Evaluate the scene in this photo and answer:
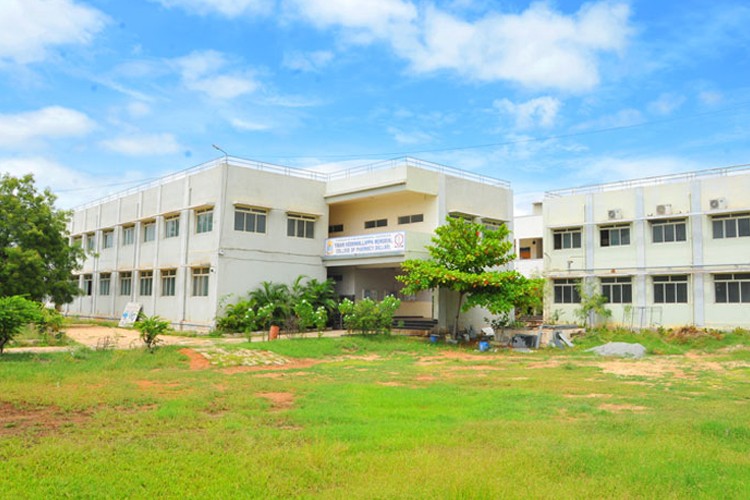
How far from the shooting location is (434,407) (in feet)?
33.2

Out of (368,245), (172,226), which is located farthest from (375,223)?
(172,226)

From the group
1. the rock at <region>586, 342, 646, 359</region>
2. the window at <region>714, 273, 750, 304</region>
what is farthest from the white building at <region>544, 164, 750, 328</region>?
the rock at <region>586, 342, 646, 359</region>

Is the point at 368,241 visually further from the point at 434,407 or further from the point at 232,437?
the point at 232,437

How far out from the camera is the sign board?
2983 centimetres

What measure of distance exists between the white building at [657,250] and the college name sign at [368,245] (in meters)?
10.7

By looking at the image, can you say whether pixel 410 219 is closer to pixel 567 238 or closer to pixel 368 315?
pixel 368 315

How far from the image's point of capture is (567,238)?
31594 millimetres

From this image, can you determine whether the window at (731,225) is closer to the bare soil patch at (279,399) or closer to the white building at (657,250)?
the white building at (657,250)

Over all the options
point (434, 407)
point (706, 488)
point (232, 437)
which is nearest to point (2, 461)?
point (232, 437)

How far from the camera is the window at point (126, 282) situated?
32.0 metres

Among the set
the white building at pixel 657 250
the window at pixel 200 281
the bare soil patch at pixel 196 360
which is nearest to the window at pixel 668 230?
the white building at pixel 657 250

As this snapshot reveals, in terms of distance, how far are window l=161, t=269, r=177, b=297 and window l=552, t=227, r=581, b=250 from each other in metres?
19.2

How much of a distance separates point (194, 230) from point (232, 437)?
67.5 ft

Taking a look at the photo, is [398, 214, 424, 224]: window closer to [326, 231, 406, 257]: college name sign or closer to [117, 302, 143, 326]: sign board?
[326, 231, 406, 257]: college name sign
